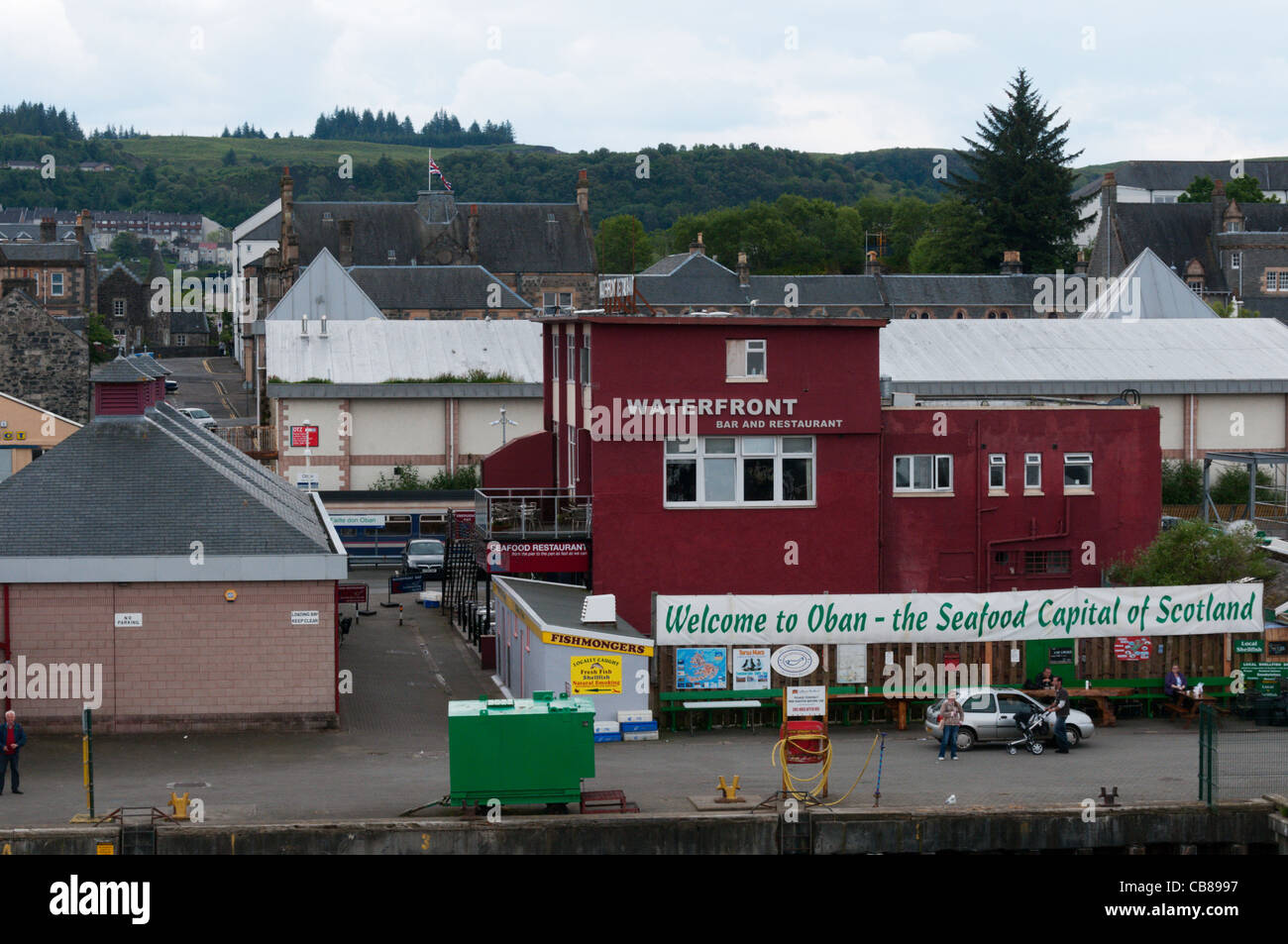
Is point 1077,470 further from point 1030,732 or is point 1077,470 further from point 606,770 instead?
point 606,770

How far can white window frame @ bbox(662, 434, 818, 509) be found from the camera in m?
34.5

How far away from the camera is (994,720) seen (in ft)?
Result: 90.6

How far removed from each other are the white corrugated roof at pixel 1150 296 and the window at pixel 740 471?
168 ft

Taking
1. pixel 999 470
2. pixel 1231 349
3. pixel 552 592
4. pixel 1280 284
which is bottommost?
pixel 552 592

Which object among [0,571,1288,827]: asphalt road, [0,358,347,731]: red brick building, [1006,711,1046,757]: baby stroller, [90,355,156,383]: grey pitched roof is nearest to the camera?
[0,571,1288,827]: asphalt road

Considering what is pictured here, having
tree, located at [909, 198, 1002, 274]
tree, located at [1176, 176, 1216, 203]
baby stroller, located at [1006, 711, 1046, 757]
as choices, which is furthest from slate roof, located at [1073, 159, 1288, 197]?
baby stroller, located at [1006, 711, 1046, 757]

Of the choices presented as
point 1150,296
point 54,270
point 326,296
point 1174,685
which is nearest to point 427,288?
point 326,296

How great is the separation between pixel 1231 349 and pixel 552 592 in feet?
114

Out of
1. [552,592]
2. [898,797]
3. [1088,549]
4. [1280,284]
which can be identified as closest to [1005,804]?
[898,797]

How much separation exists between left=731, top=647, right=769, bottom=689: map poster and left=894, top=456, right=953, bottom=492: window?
8.60 metres

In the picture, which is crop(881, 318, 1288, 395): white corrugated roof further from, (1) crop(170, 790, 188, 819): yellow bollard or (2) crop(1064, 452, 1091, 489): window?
(1) crop(170, 790, 188, 819): yellow bollard

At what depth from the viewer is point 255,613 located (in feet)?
94.6

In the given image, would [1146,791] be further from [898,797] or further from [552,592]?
[552,592]

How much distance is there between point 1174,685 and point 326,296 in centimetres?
6614
